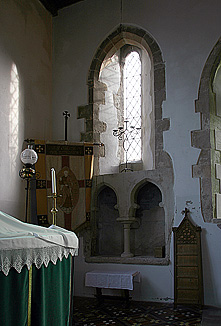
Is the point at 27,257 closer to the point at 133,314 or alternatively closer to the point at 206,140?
the point at 133,314

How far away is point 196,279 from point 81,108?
356 cm

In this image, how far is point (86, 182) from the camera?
21.4ft

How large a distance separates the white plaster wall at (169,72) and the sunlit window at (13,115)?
1.05 metres

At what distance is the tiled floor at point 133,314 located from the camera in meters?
4.56

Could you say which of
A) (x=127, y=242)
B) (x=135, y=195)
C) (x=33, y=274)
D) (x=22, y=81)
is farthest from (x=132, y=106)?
(x=33, y=274)

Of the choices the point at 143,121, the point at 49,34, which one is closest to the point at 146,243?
the point at 143,121

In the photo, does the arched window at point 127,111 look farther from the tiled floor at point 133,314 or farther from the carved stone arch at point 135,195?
the tiled floor at point 133,314

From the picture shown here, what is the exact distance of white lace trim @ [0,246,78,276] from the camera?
8.05 feet

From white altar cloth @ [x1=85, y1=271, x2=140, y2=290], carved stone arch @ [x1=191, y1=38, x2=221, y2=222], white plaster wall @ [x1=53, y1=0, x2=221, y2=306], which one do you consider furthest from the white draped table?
carved stone arch @ [x1=191, y1=38, x2=221, y2=222]

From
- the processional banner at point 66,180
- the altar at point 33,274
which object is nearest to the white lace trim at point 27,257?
the altar at point 33,274

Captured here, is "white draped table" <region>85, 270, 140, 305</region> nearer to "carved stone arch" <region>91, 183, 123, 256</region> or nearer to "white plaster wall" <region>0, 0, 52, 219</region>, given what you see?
"carved stone arch" <region>91, 183, 123, 256</region>

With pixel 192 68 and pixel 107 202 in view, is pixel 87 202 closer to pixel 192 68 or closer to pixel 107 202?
pixel 107 202

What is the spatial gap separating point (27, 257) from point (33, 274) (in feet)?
0.74

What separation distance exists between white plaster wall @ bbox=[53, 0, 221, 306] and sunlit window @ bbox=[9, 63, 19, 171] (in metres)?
1.05
